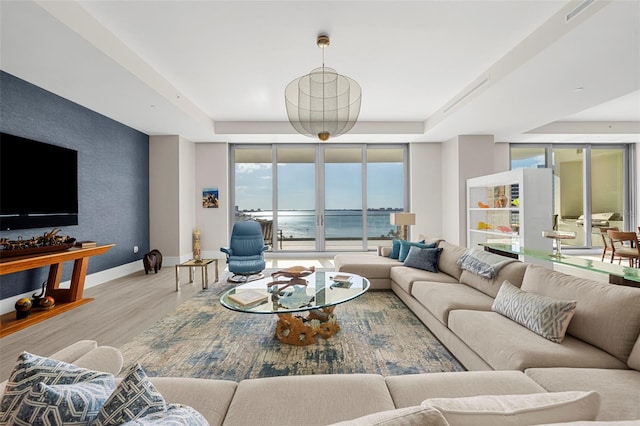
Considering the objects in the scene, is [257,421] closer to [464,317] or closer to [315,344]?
[315,344]

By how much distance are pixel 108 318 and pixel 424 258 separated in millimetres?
3936

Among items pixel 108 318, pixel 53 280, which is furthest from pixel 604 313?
pixel 53 280

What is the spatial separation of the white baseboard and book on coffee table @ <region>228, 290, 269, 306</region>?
2.84 metres

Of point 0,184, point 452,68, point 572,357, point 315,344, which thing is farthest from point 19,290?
point 452,68

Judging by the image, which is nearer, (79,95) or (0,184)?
(0,184)

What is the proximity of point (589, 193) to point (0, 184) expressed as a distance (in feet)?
36.9

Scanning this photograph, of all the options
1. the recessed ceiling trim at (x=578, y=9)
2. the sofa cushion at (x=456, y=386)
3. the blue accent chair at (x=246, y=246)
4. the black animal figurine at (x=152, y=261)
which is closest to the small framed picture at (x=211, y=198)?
the black animal figurine at (x=152, y=261)

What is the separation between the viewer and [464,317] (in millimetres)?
2264

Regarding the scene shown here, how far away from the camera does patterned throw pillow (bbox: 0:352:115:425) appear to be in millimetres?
711

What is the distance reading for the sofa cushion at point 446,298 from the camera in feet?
8.25

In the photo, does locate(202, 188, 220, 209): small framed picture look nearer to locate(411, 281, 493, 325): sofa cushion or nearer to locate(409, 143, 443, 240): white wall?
locate(409, 143, 443, 240): white wall

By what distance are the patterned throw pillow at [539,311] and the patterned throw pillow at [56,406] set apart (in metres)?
2.33

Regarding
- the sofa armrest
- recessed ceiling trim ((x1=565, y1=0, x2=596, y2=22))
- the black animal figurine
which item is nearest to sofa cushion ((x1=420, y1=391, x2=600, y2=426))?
the sofa armrest

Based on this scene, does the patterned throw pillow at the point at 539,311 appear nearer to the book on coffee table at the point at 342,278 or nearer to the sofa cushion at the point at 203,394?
the book on coffee table at the point at 342,278
